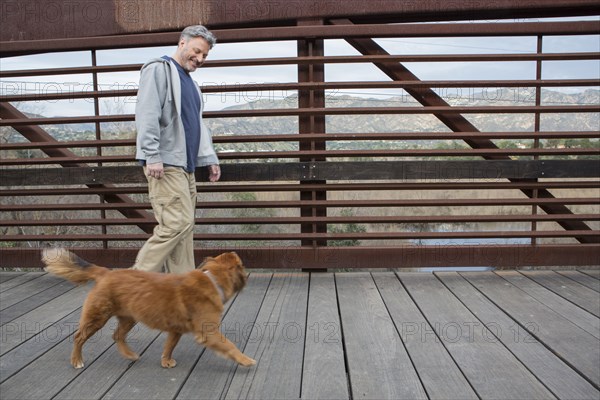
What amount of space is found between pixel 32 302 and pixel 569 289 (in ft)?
14.4

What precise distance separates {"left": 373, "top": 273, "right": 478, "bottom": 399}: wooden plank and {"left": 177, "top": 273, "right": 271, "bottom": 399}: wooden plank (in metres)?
1.01

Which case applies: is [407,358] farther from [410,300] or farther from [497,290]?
[497,290]

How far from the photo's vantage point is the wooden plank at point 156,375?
2.59 meters

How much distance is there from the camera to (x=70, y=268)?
2832 millimetres

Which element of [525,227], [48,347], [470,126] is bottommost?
[525,227]

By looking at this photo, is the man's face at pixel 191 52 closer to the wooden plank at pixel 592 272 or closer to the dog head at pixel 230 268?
the dog head at pixel 230 268

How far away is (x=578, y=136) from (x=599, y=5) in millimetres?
1211

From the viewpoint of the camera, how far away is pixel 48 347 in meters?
3.20

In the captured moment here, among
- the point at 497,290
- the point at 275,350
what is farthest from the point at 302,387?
the point at 497,290

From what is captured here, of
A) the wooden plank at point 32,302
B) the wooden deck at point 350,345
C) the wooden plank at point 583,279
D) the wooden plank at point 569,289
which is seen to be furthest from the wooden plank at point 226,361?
the wooden plank at point 583,279

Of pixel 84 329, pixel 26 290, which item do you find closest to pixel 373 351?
pixel 84 329

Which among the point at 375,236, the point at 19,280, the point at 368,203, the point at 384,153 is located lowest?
the point at 19,280

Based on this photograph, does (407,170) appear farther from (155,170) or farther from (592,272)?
(155,170)

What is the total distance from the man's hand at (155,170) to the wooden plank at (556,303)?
2941 millimetres
